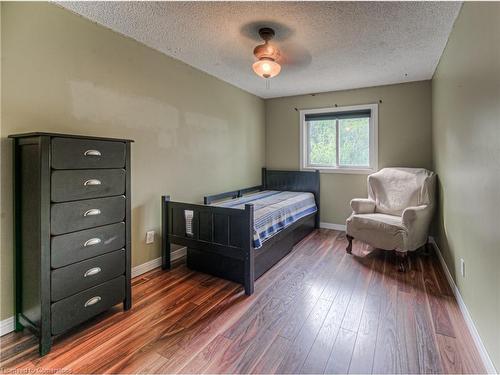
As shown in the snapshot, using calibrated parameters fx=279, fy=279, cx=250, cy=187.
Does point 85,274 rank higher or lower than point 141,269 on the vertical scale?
higher

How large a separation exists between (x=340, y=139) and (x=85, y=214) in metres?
3.76

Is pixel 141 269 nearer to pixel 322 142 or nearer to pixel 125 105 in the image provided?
pixel 125 105

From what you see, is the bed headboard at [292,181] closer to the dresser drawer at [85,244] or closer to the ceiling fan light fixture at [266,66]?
the ceiling fan light fixture at [266,66]

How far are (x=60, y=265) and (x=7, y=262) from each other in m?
0.45

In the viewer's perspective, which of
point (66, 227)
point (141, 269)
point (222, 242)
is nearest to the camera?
point (66, 227)

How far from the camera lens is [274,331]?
186 centimetres

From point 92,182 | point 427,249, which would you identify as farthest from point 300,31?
point 427,249

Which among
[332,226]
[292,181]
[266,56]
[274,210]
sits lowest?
[332,226]

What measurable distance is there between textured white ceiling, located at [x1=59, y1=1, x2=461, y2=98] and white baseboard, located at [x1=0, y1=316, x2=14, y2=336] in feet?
7.34

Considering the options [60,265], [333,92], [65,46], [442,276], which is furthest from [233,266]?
[333,92]

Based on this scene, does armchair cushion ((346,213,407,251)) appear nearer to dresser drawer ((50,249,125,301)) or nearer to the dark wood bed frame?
the dark wood bed frame

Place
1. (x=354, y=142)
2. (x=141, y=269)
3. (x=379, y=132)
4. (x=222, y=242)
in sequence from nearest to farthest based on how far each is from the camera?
(x=222, y=242), (x=141, y=269), (x=379, y=132), (x=354, y=142)

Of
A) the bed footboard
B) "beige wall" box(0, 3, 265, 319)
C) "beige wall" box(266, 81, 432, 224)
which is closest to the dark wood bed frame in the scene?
the bed footboard

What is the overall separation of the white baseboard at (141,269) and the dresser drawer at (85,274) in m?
0.49
